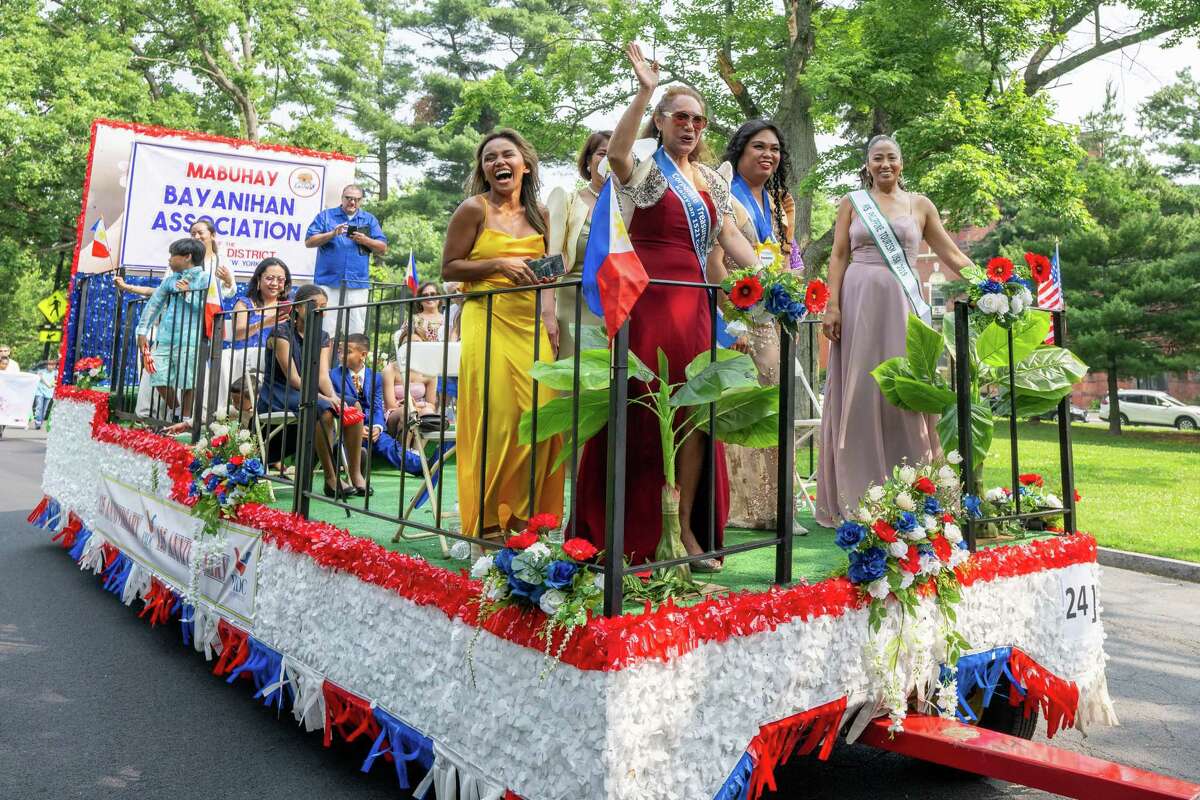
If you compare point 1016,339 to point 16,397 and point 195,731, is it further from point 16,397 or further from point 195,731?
point 16,397

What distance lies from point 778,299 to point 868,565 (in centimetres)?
91

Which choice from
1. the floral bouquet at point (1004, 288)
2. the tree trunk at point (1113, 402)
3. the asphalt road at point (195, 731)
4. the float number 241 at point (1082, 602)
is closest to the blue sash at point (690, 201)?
the floral bouquet at point (1004, 288)

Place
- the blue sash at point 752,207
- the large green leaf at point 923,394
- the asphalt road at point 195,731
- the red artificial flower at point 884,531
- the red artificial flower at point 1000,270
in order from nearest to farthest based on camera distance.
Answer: the red artificial flower at point 884,531, the asphalt road at point 195,731, the red artificial flower at point 1000,270, the large green leaf at point 923,394, the blue sash at point 752,207

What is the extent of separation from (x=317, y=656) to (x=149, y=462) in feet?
8.33

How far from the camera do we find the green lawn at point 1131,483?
8812mm

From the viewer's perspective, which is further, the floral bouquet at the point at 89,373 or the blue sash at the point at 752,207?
the floral bouquet at the point at 89,373

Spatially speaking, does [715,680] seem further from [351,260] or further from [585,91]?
[585,91]

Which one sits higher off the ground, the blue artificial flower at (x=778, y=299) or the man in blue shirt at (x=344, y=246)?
the man in blue shirt at (x=344, y=246)

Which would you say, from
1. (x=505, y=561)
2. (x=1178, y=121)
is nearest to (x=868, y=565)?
(x=505, y=561)

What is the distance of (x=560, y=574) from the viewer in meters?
2.36

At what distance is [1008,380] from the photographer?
12.4ft

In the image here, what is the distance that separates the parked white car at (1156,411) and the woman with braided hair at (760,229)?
115 ft

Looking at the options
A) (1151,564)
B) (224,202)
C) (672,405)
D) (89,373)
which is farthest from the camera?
(224,202)

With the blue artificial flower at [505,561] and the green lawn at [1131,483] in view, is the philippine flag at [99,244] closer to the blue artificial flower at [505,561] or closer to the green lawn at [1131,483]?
the blue artificial flower at [505,561]
